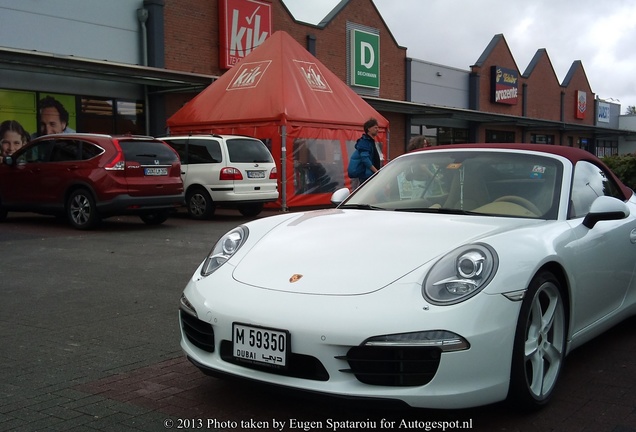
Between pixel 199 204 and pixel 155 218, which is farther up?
pixel 199 204

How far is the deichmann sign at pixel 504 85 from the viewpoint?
3634cm

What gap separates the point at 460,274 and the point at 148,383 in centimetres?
190

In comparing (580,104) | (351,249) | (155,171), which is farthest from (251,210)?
(580,104)

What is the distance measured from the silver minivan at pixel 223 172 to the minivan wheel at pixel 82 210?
297 cm

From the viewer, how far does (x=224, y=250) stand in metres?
3.97

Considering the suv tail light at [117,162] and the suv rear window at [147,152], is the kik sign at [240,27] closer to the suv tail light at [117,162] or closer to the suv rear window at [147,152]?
the suv rear window at [147,152]

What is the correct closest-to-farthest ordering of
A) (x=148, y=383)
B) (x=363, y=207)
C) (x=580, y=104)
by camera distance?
(x=148, y=383) < (x=363, y=207) < (x=580, y=104)

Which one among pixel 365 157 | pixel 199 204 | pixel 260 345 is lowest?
pixel 199 204

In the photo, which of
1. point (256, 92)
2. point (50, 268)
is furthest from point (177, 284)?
point (256, 92)

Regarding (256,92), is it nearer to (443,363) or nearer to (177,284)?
(177,284)

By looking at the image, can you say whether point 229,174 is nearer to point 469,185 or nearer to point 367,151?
point 367,151

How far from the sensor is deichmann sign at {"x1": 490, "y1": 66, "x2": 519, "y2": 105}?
36344 millimetres

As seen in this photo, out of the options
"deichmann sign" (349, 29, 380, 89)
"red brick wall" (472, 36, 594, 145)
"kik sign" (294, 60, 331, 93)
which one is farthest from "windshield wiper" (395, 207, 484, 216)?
"red brick wall" (472, 36, 594, 145)

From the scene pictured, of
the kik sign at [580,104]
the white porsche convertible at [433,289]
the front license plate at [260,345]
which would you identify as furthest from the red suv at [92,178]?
the kik sign at [580,104]
